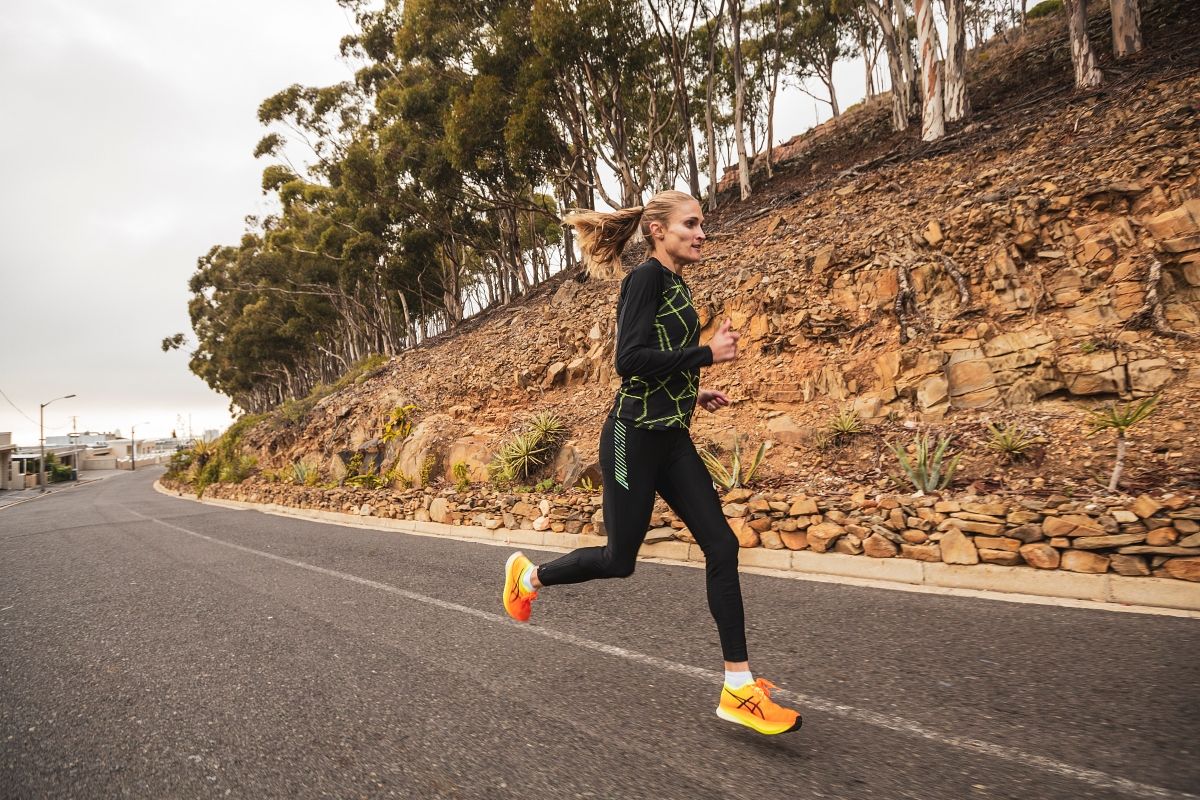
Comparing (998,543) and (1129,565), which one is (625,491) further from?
(1129,565)

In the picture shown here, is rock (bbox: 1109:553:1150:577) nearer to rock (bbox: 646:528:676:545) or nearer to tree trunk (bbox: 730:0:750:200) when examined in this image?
rock (bbox: 646:528:676:545)

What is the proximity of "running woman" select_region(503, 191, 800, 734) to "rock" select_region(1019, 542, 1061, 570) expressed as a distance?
325 centimetres

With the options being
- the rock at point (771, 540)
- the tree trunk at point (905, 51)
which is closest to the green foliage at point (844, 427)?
the rock at point (771, 540)

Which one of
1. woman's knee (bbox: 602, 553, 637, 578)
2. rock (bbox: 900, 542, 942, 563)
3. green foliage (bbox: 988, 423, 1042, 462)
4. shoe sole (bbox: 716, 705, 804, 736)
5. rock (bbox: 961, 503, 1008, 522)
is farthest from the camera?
green foliage (bbox: 988, 423, 1042, 462)

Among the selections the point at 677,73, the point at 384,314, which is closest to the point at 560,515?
the point at 677,73

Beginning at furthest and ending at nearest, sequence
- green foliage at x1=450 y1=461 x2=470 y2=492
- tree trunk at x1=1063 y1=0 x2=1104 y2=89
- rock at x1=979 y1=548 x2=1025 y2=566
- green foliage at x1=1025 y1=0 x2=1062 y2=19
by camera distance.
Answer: green foliage at x1=1025 y1=0 x2=1062 y2=19 → tree trunk at x1=1063 y1=0 x2=1104 y2=89 → green foliage at x1=450 y1=461 x2=470 y2=492 → rock at x1=979 y1=548 x2=1025 y2=566

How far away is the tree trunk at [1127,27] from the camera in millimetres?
12766

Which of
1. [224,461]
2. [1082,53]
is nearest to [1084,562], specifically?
[1082,53]

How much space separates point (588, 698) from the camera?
9.33 ft

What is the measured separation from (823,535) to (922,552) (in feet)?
2.77

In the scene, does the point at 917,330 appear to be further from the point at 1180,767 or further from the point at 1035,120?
the point at 1180,767

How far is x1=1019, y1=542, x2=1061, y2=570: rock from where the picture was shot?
4438 millimetres

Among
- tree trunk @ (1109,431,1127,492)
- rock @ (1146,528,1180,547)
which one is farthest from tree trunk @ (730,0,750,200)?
rock @ (1146,528,1180,547)

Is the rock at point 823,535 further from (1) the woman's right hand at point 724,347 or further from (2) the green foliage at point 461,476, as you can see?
(2) the green foliage at point 461,476
